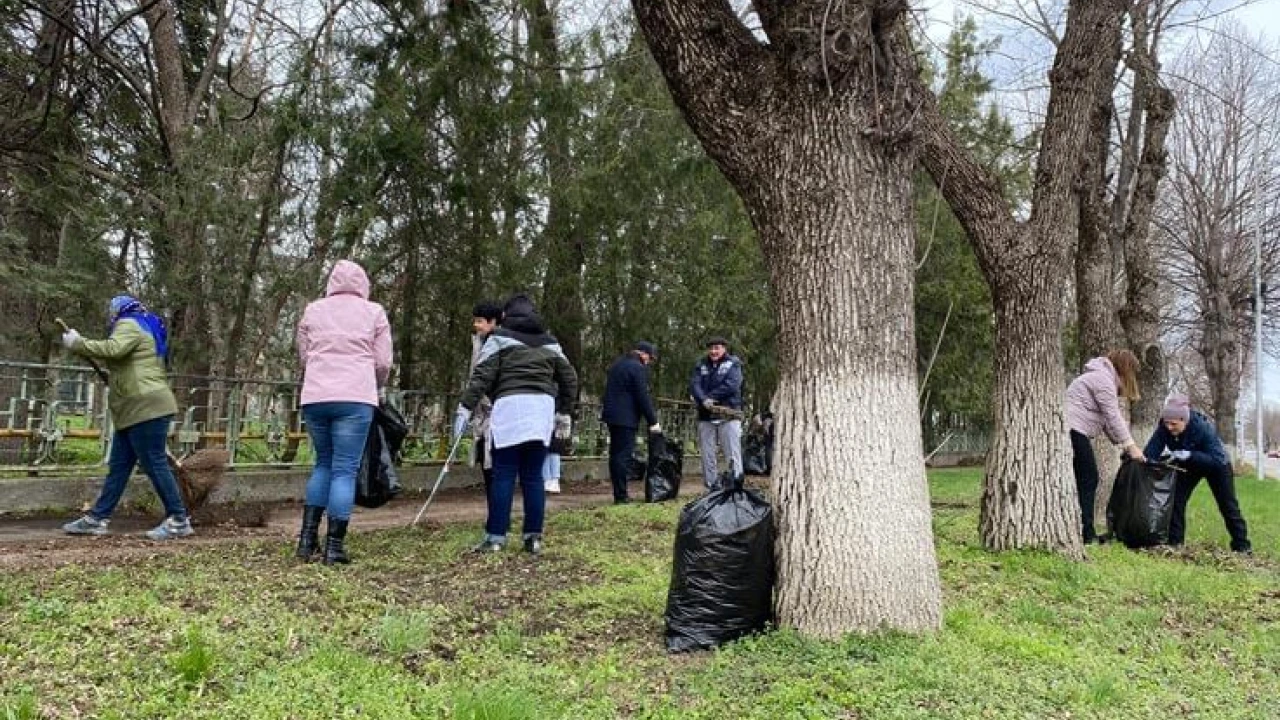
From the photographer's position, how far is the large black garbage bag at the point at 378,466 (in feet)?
19.2

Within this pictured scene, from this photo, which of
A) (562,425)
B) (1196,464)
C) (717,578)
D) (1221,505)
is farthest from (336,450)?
(1221,505)

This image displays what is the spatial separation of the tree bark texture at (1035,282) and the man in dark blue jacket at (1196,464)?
6.37 feet

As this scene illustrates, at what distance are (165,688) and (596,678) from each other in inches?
58.4

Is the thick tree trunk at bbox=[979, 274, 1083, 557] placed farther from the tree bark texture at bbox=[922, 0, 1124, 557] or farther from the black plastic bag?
the black plastic bag

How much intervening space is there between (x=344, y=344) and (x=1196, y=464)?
702 centimetres

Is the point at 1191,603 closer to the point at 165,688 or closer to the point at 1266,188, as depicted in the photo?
the point at 165,688

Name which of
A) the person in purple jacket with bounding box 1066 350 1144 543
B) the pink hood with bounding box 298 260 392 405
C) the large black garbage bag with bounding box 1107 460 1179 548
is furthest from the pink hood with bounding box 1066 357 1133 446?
the pink hood with bounding box 298 260 392 405

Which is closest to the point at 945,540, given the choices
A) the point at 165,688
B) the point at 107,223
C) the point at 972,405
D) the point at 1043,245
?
the point at 1043,245

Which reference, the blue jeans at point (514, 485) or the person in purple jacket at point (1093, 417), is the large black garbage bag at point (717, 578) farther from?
the person in purple jacket at point (1093, 417)

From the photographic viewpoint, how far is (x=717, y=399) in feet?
32.9

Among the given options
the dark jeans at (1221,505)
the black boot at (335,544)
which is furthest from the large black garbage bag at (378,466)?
the dark jeans at (1221,505)

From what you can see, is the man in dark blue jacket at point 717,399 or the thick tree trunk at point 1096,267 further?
the man in dark blue jacket at point 717,399

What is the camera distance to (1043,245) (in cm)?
671

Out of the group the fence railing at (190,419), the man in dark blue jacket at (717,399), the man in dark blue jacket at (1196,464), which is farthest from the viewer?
the man in dark blue jacket at (717,399)
